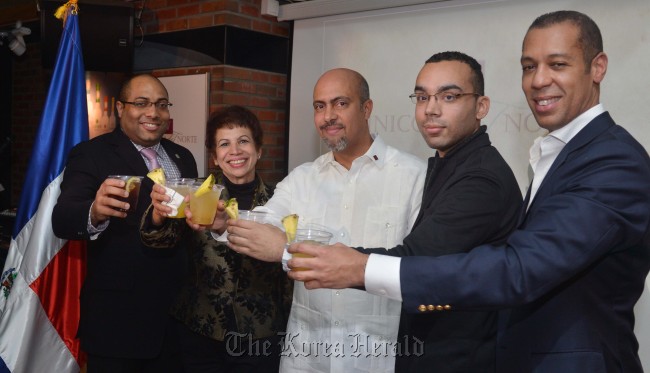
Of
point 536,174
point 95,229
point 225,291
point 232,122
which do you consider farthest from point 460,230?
point 95,229

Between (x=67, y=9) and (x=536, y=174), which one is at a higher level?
(x=67, y=9)

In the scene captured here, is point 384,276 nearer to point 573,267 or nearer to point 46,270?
point 573,267

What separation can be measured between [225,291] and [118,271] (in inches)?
23.4

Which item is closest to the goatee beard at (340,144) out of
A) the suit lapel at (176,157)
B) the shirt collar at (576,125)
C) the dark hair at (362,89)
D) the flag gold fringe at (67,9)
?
the dark hair at (362,89)

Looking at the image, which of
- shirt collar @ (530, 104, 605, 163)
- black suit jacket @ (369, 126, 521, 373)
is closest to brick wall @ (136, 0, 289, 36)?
black suit jacket @ (369, 126, 521, 373)

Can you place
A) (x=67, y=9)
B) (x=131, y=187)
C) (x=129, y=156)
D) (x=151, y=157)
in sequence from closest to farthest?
(x=131, y=187) < (x=129, y=156) < (x=151, y=157) < (x=67, y=9)

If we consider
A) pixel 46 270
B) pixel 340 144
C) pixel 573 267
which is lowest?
pixel 46 270

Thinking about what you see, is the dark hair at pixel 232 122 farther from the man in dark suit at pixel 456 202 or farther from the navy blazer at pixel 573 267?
the navy blazer at pixel 573 267

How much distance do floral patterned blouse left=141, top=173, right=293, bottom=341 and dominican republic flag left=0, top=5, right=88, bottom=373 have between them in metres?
0.95

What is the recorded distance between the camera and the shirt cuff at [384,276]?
4.26 ft

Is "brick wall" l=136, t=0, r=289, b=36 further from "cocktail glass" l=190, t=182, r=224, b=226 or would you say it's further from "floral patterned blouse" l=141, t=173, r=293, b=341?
"cocktail glass" l=190, t=182, r=224, b=226

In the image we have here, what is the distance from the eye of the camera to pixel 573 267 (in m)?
1.22

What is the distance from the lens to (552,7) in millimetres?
2736

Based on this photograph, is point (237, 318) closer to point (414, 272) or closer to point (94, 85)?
point (414, 272)
